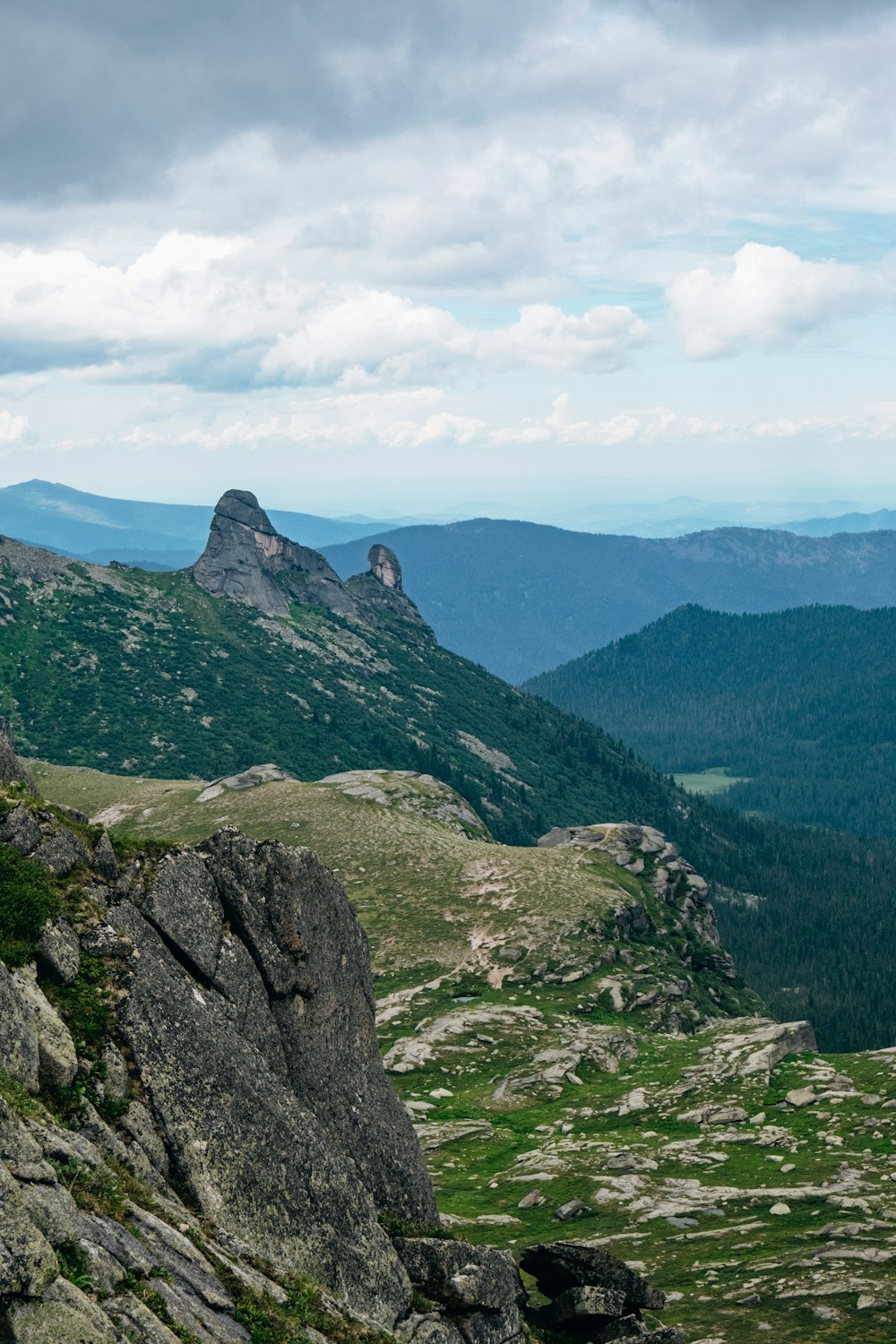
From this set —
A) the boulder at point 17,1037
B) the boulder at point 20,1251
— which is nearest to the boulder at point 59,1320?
the boulder at point 20,1251

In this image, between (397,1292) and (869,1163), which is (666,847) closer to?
(869,1163)

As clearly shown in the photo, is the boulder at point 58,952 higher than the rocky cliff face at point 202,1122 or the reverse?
higher

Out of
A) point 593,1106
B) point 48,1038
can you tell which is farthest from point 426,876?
point 48,1038

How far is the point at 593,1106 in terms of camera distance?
62219 mm

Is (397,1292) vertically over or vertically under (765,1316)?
over

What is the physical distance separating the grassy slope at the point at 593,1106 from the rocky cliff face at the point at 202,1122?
294 inches

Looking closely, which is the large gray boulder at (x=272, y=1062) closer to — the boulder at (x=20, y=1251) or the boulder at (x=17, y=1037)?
the boulder at (x=17, y=1037)

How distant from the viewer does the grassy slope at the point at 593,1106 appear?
38.4 m

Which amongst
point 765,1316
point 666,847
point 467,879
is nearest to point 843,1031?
point 666,847

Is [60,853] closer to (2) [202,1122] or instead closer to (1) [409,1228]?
(2) [202,1122]

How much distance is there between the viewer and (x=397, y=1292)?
28.4 m

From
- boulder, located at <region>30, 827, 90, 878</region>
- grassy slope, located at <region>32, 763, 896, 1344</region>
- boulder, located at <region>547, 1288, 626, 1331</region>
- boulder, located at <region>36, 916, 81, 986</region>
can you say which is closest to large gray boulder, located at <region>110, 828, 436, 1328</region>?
boulder, located at <region>36, 916, 81, 986</region>

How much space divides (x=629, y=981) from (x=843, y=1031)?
219 feet

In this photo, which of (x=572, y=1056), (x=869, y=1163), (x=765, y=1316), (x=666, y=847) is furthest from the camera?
(x=666, y=847)
